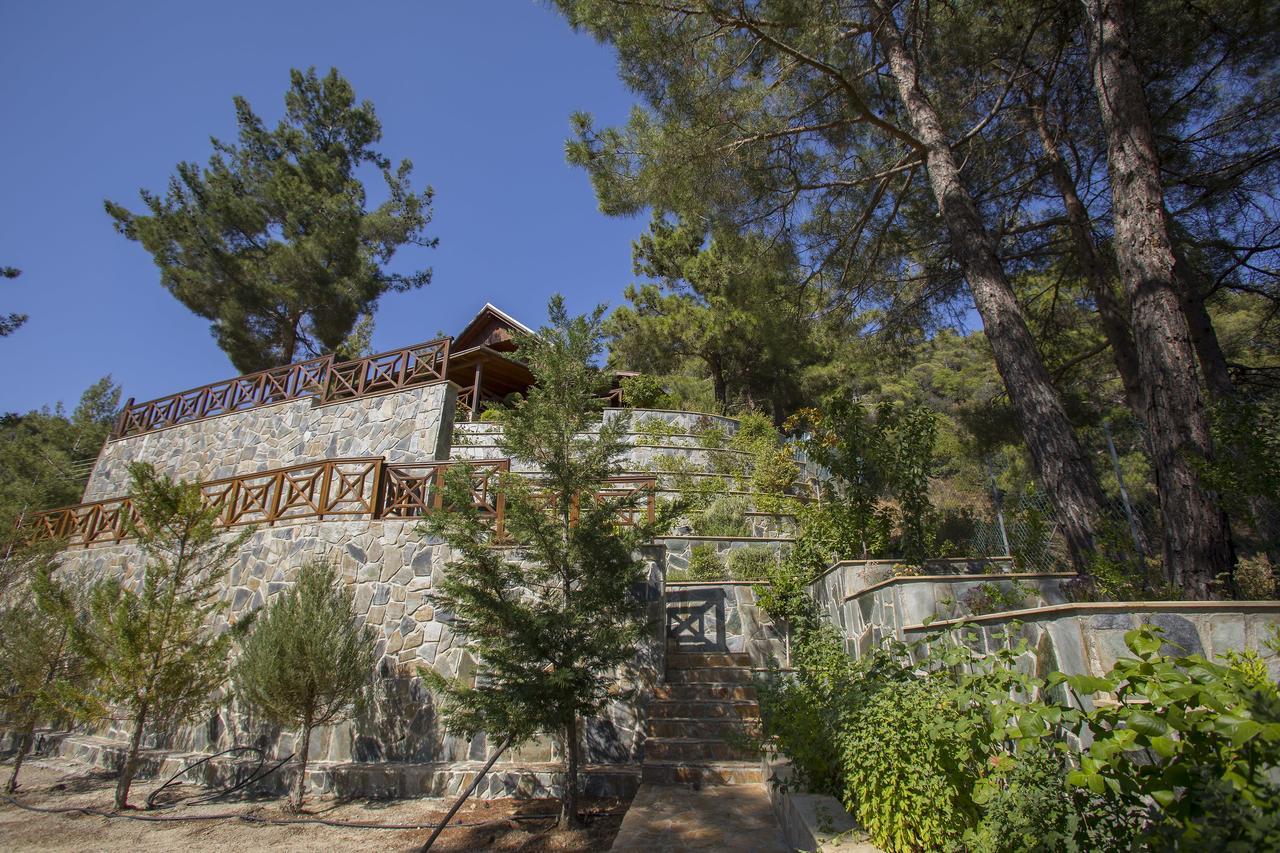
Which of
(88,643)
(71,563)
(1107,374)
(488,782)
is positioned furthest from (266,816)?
(1107,374)

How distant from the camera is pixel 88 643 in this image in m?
6.51

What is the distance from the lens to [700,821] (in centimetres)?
442

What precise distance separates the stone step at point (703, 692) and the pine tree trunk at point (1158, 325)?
4.02m

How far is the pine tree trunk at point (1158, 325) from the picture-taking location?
423 centimetres

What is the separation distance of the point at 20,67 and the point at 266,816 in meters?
11.7

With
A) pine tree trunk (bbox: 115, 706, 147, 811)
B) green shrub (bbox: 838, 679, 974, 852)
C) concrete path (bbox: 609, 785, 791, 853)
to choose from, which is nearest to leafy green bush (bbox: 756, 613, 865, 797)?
green shrub (bbox: 838, 679, 974, 852)

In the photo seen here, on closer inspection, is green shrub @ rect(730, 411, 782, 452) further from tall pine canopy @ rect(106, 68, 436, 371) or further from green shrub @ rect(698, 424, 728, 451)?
tall pine canopy @ rect(106, 68, 436, 371)

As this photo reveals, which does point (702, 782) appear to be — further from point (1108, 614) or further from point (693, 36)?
point (693, 36)

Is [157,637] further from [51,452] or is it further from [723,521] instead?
[51,452]

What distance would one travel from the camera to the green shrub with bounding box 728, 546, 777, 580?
28.2 feet

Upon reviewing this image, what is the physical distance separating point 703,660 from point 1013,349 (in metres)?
4.89

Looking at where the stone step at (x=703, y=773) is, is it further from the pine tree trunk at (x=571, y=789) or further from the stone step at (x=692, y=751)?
the pine tree trunk at (x=571, y=789)

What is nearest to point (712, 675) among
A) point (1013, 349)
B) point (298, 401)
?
point (1013, 349)

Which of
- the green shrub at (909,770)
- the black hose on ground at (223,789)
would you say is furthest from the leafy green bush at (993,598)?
the black hose on ground at (223,789)
